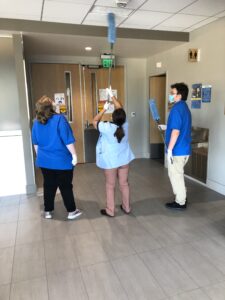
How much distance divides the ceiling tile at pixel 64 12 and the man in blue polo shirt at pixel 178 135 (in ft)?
4.71

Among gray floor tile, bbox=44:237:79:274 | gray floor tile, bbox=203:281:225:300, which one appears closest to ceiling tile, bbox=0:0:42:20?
gray floor tile, bbox=44:237:79:274

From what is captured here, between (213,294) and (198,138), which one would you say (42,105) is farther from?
(198,138)

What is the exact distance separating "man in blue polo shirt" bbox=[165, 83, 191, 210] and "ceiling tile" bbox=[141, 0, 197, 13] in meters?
0.90

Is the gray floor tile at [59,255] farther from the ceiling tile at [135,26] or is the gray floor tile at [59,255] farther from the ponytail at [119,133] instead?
the ceiling tile at [135,26]

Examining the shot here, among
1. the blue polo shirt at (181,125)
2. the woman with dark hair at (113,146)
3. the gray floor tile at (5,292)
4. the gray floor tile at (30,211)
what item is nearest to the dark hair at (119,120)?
the woman with dark hair at (113,146)

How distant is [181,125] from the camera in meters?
2.90

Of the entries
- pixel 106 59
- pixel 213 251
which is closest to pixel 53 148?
pixel 213 251

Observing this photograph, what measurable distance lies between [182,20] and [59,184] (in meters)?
2.75

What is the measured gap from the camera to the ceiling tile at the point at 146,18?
10.4 feet

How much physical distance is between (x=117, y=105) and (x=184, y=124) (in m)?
0.82

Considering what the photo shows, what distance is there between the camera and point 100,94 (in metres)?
5.59

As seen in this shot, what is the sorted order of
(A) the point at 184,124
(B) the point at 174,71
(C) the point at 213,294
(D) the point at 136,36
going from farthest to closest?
1. (B) the point at 174,71
2. (D) the point at 136,36
3. (A) the point at 184,124
4. (C) the point at 213,294

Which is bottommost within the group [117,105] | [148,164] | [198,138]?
A: [148,164]

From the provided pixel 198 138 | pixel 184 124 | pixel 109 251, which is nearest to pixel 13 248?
pixel 109 251
